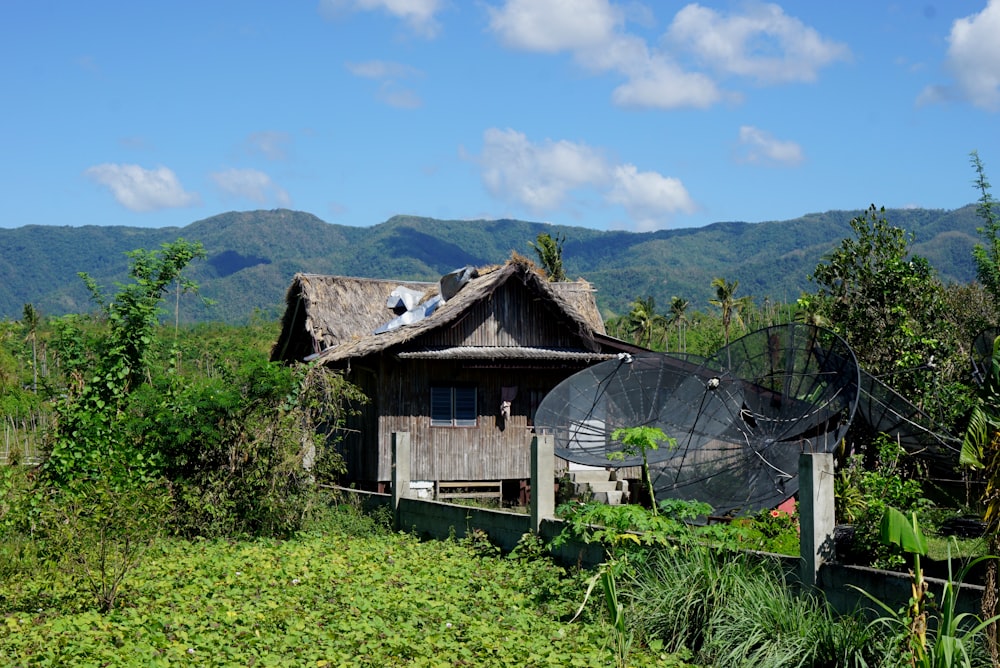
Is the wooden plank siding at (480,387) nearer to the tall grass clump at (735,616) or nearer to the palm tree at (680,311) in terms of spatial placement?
the tall grass clump at (735,616)

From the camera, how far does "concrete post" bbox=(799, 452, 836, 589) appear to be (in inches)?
328

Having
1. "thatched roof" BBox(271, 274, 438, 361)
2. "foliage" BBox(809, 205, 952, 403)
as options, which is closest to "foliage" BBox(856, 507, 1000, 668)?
"foliage" BBox(809, 205, 952, 403)

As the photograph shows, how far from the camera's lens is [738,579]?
334 inches

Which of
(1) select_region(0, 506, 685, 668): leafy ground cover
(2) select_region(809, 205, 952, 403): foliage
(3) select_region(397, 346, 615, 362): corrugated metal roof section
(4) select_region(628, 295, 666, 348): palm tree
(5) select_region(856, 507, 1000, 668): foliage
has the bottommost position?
(1) select_region(0, 506, 685, 668): leafy ground cover

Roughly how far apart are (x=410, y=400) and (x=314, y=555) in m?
7.23

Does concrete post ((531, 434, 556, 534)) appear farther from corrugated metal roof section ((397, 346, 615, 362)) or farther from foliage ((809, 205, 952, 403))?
foliage ((809, 205, 952, 403))

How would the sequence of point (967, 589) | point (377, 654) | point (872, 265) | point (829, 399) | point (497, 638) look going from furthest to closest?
1. point (872, 265)
2. point (829, 399)
3. point (497, 638)
4. point (377, 654)
5. point (967, 589)

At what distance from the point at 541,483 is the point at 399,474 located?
12.4ft

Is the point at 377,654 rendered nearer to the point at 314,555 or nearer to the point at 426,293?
the point at 314,555

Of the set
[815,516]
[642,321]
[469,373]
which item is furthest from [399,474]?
[642,321]

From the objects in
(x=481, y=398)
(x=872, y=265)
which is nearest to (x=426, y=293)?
(x=481, y=398)

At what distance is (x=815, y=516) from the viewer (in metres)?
8.34

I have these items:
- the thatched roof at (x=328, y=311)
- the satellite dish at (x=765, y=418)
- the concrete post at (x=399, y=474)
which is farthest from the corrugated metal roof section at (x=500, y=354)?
the satellite dish at (x=765, y=418)

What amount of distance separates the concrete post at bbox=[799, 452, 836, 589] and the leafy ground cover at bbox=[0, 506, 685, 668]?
1489 mm
